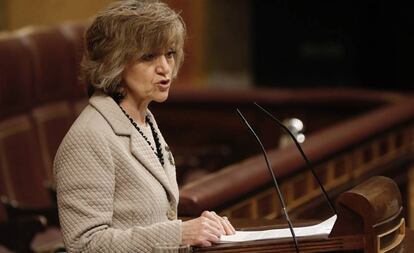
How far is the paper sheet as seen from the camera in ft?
6.21

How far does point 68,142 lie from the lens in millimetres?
1892

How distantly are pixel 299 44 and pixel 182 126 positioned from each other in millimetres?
2328

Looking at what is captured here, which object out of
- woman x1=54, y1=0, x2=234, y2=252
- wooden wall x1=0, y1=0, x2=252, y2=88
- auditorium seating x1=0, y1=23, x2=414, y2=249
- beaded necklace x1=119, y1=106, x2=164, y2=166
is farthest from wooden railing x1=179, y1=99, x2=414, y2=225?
wooden wall x1=0, y1=0, x2=252, y2=88

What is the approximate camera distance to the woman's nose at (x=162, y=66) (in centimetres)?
195

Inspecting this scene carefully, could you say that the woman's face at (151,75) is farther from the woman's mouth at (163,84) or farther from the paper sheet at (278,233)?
the paper sheet at (278,233)

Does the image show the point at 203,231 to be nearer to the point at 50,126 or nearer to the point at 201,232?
the point at 201,232

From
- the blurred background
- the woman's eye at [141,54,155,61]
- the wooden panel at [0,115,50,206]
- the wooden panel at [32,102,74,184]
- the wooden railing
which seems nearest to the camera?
the woman's eye at [141,54,155,61]

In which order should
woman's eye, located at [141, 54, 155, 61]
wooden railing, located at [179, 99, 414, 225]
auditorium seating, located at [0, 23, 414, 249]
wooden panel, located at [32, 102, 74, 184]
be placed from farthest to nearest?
wooden panel, located at [32, 102, 74, 184] → auditorium seating, located at [0, 23, 414, 249] → wooden railing, located at [179, 99, 414, 225] → woman's eye, located at [141, 54, 155, 61]

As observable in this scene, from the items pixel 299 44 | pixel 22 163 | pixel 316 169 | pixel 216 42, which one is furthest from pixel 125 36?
pixel 299 44

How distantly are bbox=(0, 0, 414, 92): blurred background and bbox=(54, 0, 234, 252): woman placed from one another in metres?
5.21

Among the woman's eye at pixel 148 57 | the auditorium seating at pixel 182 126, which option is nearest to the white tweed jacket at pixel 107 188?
the woman's eye at pixel 148 57

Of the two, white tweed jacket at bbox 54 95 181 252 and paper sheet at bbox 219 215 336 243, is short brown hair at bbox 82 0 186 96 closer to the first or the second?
white tweed jacket at bbox 54 95 181 252

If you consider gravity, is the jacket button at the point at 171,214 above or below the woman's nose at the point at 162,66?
below

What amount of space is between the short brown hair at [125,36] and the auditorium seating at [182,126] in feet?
2.58
